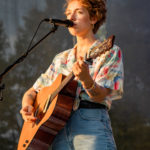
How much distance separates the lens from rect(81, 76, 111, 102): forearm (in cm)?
159

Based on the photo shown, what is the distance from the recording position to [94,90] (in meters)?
1.61

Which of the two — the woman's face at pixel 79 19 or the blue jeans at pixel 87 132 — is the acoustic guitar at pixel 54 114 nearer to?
the blue jeans at pixel 87 132

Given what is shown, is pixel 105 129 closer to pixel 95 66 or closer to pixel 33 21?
pixel 95 66

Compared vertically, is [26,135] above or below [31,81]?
above

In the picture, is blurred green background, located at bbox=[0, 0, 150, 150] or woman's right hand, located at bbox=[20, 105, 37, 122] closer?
woman's right hand, located at bbox=[20, 105, 37, 122]

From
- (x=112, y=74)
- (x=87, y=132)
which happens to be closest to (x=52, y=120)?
→ (x=87, y=132)

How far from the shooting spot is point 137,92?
177 inches

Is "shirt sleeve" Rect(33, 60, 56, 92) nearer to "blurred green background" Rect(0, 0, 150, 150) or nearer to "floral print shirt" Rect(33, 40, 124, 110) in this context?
"floral print shirt" Rect(33, 40, 124, 110)

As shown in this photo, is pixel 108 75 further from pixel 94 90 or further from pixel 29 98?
pixel 29 98

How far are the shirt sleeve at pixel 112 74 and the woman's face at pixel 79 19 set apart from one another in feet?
1.03

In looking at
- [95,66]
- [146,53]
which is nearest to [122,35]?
[146,53]

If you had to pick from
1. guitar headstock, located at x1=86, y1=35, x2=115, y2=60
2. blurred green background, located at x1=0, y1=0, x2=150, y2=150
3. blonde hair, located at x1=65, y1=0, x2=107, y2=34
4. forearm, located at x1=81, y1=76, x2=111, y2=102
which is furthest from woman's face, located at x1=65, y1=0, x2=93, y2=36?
blurred green background, located at x1=0, y1=0, x2=150, y2=150

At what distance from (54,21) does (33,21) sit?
10.1 ft

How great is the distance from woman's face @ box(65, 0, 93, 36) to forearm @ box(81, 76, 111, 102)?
1.68 ft
